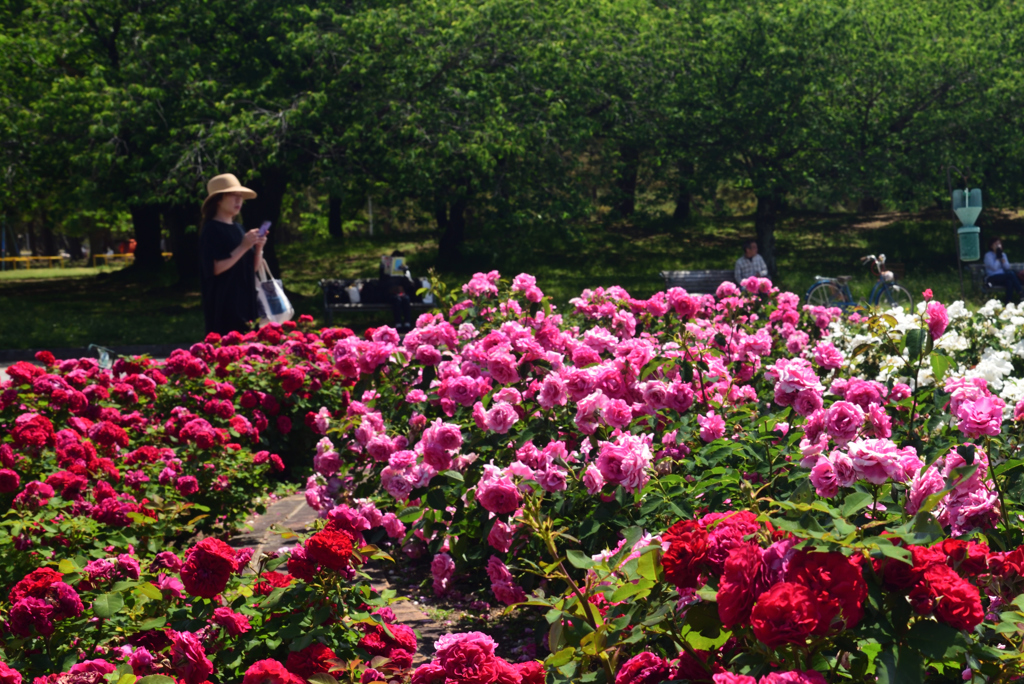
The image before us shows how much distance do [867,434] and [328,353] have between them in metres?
4.39

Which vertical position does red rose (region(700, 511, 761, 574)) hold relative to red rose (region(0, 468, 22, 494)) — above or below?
above

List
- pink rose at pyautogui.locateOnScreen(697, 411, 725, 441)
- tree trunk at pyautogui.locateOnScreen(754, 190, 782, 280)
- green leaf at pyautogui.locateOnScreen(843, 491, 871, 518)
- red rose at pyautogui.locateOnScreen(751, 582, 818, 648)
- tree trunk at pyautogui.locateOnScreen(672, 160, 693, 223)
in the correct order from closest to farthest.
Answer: red rose at pyautogui.locateOnScreen(751, 582, 818, 648)
green leaf at pyautogui.locateOnScreen(843, 491, 871, 518)
pink rose at pyautogui.locateOnScreen(697, 411, 725, 441)
tree trunk at pyautogui.locateOnScreen(754, 190, 782, 280)
tree trunk at pyautogui.locateOnScreen(672, 160, 693, 223)

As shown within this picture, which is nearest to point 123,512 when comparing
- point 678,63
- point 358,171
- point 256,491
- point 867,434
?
point 256,491

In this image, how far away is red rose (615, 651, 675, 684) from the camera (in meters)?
1.74

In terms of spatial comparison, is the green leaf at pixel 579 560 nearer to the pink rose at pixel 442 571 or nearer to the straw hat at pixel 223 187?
the pink rose at pixel 442 571

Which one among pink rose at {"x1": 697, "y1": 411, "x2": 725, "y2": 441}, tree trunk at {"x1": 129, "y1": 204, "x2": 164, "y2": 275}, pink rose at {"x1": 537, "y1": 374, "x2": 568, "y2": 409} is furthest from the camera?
tree trunk at {"x1": 129, "y1": 204, "x2": 164, "y2": 275}

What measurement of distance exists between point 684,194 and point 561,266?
6.88 m

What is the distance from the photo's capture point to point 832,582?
4.51 feet

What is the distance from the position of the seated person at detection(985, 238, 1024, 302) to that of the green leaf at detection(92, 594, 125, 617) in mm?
16188

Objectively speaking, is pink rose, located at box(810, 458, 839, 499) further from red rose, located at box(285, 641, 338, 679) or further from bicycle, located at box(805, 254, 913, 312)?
bicycle, located at box(805, 254, 913, 312)

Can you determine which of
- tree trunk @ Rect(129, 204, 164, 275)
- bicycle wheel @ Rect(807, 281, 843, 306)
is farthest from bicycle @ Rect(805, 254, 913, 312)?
tree trunk @ Rect(129, 204, 164, 275)

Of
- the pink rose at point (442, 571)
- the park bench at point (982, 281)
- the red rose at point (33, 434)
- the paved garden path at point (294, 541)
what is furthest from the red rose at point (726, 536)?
the park bench at point (982, 281)

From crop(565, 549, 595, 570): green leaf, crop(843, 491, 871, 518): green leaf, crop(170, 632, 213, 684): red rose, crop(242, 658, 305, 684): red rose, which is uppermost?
crop(843, 491, 871, 518): green leaf

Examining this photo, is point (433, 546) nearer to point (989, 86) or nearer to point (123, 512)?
point (123, 512)
